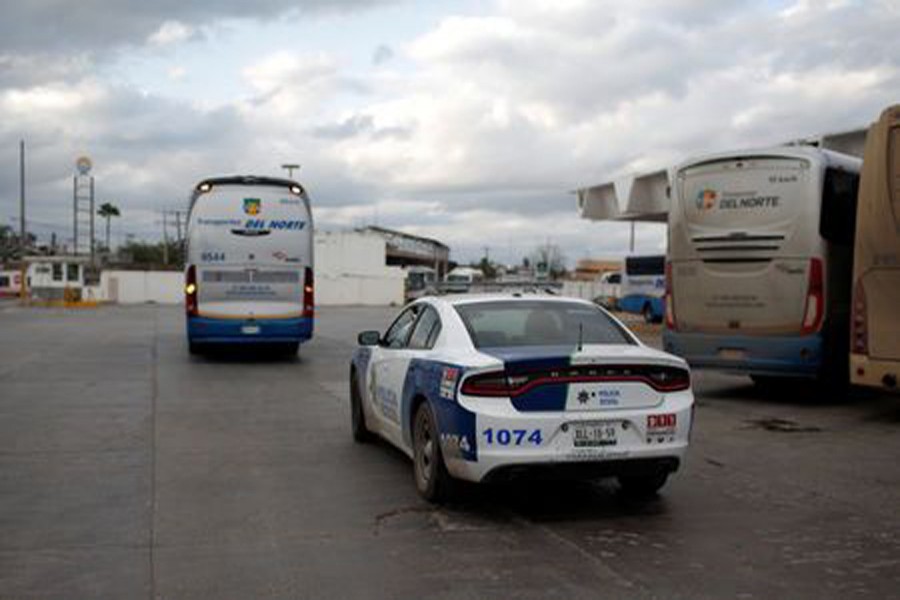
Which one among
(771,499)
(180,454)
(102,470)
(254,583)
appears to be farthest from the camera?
(180,454)

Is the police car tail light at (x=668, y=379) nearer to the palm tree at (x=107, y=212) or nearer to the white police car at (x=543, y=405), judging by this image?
the white police car at (x=543, y=405)

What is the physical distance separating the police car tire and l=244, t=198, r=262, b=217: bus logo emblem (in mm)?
13450

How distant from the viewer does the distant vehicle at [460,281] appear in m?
18.6

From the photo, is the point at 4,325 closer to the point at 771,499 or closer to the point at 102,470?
the point at 102,470

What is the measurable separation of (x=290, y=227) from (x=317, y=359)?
287cm

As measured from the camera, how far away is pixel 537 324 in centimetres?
810

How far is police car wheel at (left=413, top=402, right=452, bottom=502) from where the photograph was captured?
740 cm

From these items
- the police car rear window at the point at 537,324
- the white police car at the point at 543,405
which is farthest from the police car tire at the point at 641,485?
the police car rear window at the point at 537,324

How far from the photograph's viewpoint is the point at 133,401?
13.8 meters

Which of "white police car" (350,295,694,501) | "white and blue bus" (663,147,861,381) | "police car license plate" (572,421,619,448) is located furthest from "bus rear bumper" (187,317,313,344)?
"police car license plate" (572,421,619,448)

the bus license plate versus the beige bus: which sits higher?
the beige bus

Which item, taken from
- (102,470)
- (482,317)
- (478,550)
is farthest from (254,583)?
(102,470)

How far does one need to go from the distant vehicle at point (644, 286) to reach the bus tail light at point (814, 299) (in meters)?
32.1

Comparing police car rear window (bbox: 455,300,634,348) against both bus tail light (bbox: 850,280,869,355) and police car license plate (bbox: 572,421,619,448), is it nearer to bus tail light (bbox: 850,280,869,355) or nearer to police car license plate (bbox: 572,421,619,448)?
police car license plate (bbox: 572,421,619,448)
